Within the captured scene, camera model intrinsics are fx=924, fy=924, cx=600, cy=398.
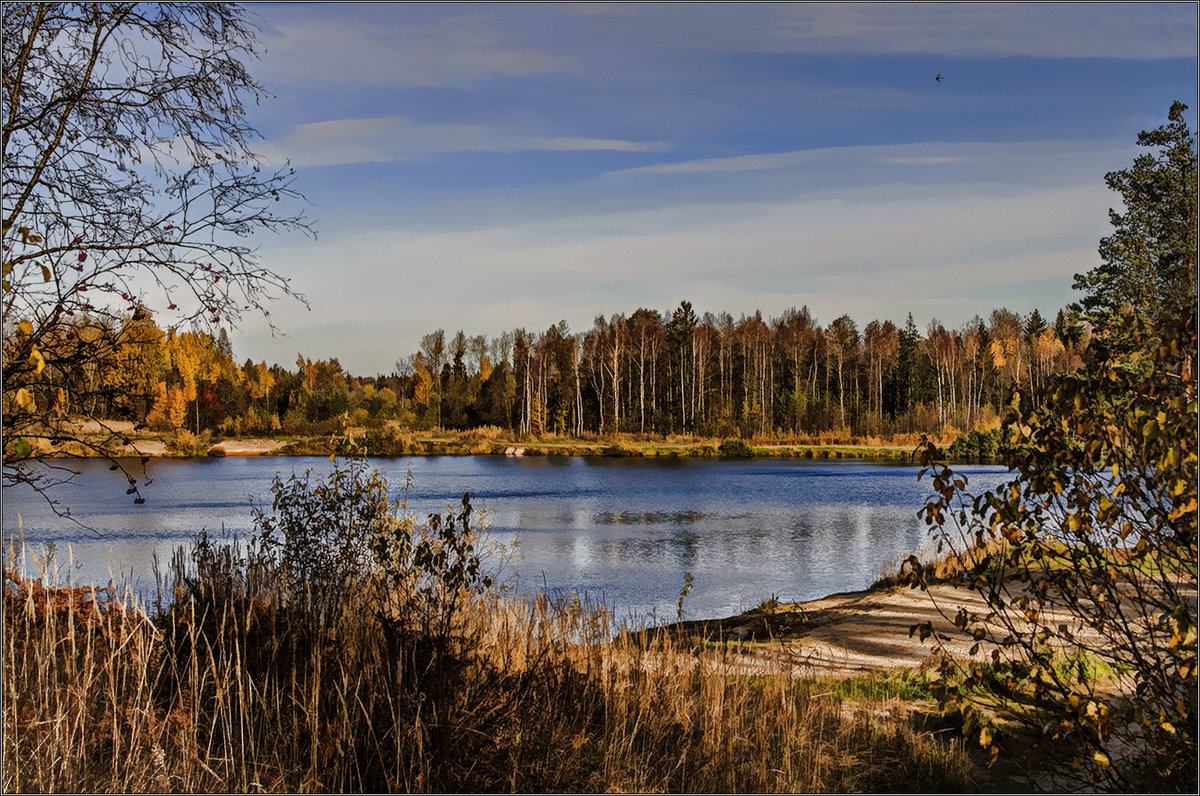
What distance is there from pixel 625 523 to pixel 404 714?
19954 mm

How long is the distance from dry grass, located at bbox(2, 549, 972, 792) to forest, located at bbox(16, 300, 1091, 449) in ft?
163

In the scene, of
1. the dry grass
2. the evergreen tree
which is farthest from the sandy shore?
the evergreen tree

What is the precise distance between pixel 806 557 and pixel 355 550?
1413 centimetres

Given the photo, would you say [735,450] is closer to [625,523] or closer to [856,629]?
[625,523]

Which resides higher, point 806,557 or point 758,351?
point 758,351

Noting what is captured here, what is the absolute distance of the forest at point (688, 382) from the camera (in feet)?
201

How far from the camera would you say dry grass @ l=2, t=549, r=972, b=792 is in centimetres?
473

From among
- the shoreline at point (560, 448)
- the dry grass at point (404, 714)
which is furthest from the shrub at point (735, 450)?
the dry grass at point (404, 714)

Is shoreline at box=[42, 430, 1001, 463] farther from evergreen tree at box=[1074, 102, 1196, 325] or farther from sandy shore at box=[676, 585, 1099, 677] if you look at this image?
sandy shore at box=[676, 585, 1099, 677]

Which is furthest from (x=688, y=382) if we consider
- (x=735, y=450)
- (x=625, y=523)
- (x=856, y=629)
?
(x=856, y=629)

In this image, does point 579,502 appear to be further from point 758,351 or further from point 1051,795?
point 758,351

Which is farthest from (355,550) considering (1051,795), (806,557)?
(806,557)

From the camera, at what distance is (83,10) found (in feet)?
20.2

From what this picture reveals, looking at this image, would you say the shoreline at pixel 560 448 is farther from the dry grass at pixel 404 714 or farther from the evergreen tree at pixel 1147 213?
the dry grass at pixel 404 714
